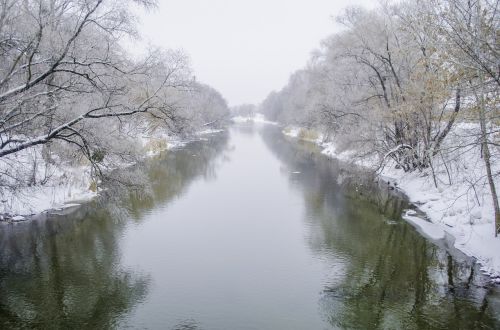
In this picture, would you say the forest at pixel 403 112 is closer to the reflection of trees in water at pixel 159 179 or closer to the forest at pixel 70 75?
the forest at pixel 70 75

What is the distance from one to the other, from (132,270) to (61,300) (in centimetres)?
243

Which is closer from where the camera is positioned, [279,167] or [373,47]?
[373,47]

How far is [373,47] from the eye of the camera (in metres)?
23.1

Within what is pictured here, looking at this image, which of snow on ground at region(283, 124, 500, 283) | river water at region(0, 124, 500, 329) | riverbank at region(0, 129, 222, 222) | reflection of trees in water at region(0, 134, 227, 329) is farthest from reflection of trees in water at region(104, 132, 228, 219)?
snow on ground at region(283, 124, 500, 283)

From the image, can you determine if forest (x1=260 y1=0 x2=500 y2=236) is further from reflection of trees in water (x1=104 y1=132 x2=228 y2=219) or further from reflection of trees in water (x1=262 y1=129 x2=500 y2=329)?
reflection of trees in water (x1=104 y1=132 x2=228 y2=219)

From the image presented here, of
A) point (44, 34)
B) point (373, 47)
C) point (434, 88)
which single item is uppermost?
point (373, 47)

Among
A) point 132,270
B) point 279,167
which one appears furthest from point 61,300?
point 279,167

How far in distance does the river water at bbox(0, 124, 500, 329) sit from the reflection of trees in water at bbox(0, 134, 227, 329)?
4 centimetres

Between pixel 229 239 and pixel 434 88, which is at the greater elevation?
pixel 434 88

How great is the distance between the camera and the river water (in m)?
9.83

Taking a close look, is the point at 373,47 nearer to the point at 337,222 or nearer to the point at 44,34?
the point at 337,222

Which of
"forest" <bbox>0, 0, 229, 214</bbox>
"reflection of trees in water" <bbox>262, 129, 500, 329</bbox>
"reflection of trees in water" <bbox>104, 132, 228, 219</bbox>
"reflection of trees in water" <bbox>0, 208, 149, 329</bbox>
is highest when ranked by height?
"forest" <bbox>0, 0, 229, 214</bbox>

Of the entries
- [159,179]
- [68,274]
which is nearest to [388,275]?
[68,274]

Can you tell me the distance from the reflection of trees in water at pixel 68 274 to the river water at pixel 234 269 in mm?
43
